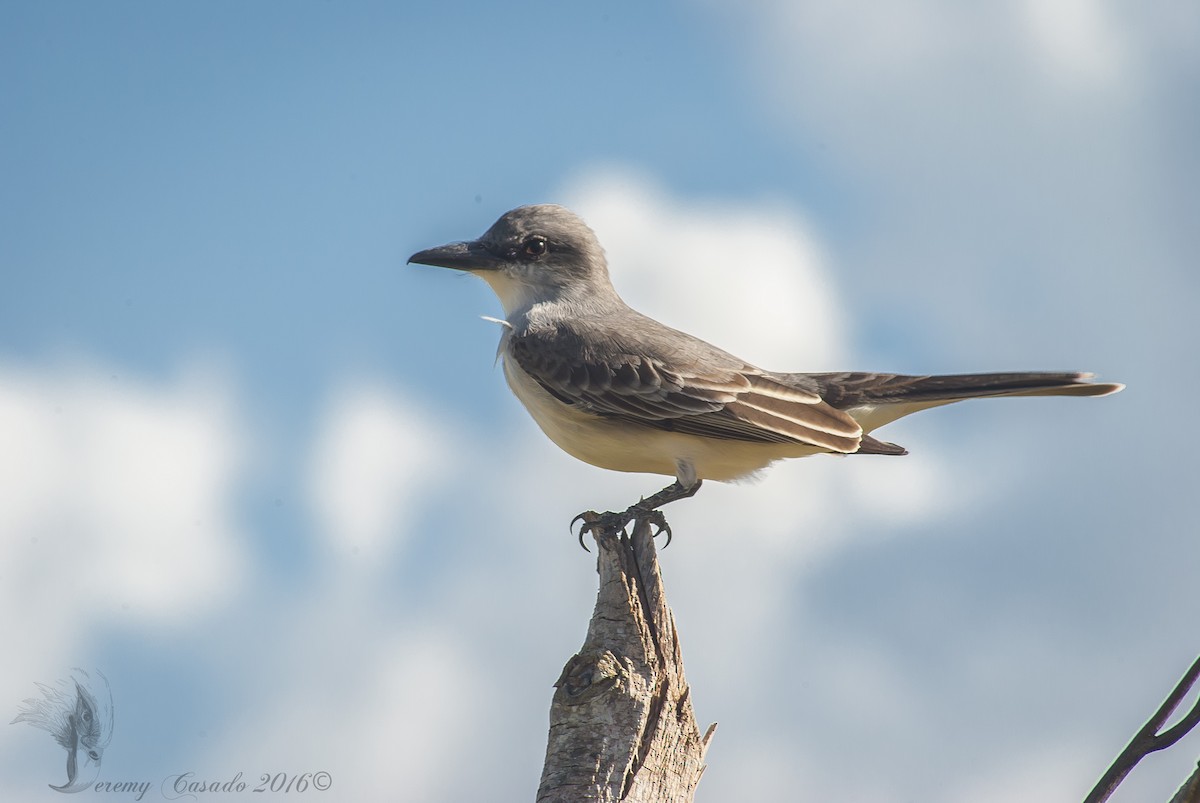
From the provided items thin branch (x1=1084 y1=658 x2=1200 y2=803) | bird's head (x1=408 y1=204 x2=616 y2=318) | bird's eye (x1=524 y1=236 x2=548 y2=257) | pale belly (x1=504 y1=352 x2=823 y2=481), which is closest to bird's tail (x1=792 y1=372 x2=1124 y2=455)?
pale belly (x1=504 y1=352 x2=823 y2=481)

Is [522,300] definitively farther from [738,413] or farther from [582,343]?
[738,413]

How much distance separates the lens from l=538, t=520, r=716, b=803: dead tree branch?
16.6 ft

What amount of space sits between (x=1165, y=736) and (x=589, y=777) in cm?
268

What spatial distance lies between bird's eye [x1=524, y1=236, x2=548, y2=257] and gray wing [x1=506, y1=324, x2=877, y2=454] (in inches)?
43.1

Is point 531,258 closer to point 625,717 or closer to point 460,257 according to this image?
point 460,257

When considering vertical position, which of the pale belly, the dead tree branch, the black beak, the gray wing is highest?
the black beak

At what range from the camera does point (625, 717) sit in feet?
17.3

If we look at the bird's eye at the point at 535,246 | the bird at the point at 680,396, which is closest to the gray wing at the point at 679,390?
the bird at the point at 680,396

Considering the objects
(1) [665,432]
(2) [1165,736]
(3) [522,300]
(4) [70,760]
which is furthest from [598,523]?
(2) [1165,736]

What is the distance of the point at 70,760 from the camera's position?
7516mm

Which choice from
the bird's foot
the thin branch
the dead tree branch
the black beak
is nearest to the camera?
the thin branch

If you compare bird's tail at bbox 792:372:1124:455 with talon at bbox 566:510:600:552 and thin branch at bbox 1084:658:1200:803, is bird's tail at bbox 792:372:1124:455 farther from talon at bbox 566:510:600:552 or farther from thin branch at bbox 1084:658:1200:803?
thin branch at bbox 1084:658:1200:803

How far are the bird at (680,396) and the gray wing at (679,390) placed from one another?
1 centimetres

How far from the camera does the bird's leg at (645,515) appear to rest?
7391 mm
